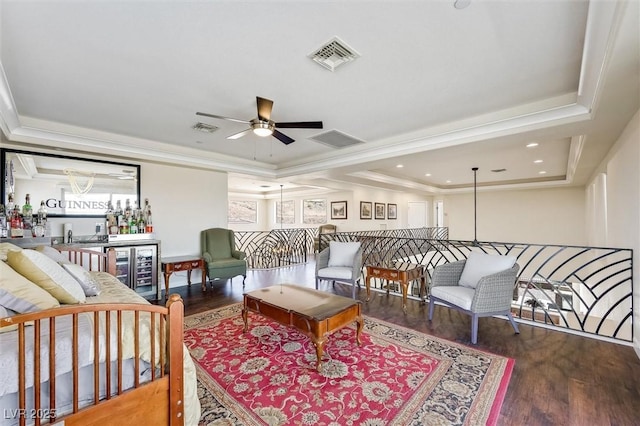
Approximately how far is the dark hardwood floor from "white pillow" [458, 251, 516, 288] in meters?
0.55

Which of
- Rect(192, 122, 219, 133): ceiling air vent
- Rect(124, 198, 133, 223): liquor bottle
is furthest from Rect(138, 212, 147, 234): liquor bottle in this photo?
Rect(192, 122, 219, 133): ceiling air vent

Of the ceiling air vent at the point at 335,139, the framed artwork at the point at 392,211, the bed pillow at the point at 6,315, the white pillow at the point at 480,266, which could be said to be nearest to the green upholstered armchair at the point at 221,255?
the ceiling air vent at the point at 335,139

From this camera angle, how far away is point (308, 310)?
2.60 m

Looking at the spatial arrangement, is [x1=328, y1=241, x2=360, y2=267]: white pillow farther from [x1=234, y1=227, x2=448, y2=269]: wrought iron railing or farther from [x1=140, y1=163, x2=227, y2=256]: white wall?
[x1=140, y1=163, x2=227, y2=256]: white wall

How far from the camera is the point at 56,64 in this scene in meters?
2.35

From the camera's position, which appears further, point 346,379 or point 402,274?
point 402,274

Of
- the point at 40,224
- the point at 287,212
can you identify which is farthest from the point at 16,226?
the point at 287,212

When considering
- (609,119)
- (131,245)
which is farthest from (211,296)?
(609,119)

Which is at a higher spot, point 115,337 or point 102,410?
point 115,337

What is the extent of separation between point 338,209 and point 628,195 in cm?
688

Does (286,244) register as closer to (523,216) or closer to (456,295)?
(456,295)

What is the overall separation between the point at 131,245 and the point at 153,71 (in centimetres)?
291

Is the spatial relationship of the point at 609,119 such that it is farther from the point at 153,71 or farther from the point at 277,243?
the point at 277,243

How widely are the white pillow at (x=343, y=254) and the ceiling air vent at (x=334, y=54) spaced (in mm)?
3027
